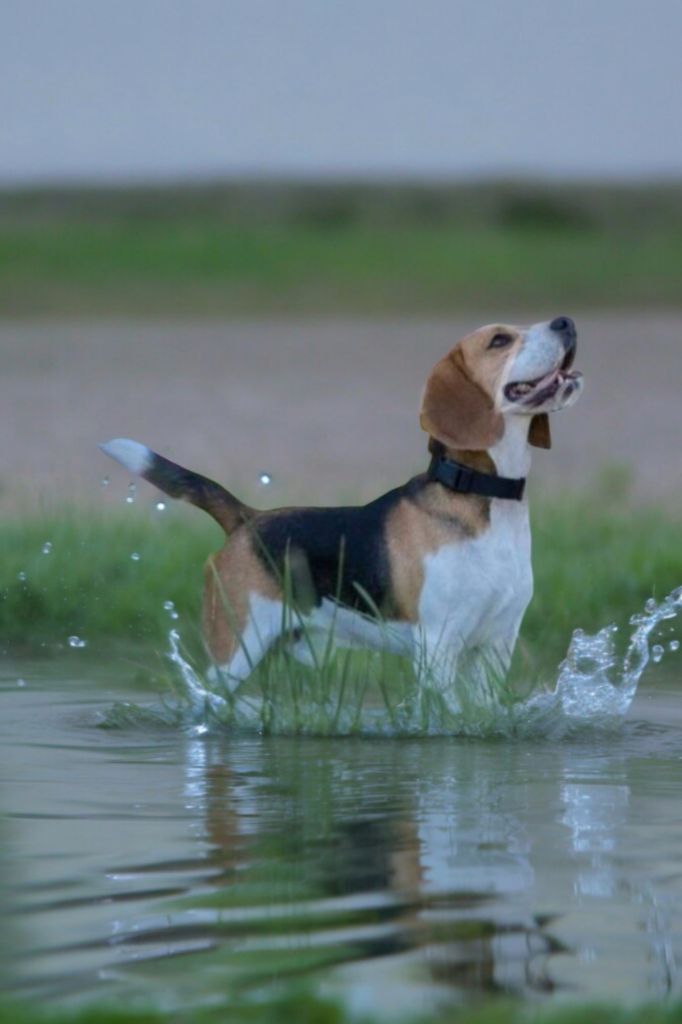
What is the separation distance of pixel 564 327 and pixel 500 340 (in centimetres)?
25

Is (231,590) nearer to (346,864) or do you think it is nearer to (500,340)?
(500,340)

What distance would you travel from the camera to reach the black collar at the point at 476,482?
6.52m

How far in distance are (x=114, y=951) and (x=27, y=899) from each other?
51cm

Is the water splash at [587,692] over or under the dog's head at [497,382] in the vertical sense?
under

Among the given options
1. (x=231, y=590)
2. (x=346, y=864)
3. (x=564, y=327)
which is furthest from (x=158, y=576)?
(x=346, y=864)

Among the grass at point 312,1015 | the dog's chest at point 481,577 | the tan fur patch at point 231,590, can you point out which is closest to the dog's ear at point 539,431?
the dog's chest at point 481,577

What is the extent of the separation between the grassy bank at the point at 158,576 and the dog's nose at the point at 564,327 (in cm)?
216

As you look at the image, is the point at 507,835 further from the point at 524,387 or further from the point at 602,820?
the point at 524,387

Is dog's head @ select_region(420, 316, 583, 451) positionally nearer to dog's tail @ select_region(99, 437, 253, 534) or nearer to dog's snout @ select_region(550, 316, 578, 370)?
dog's snout @ select_region(550, 316, 578, 370)

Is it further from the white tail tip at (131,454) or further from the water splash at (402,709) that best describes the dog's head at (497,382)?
the white tail tip at (131,454)

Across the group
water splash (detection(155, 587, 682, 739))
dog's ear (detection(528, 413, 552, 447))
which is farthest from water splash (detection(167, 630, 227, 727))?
dog's ear (detection(528, 413, 552, 447))

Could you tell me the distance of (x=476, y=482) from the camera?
6.52m

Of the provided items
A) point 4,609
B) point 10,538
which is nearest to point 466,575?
point 4,609

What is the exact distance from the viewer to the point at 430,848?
4871 millimetres
